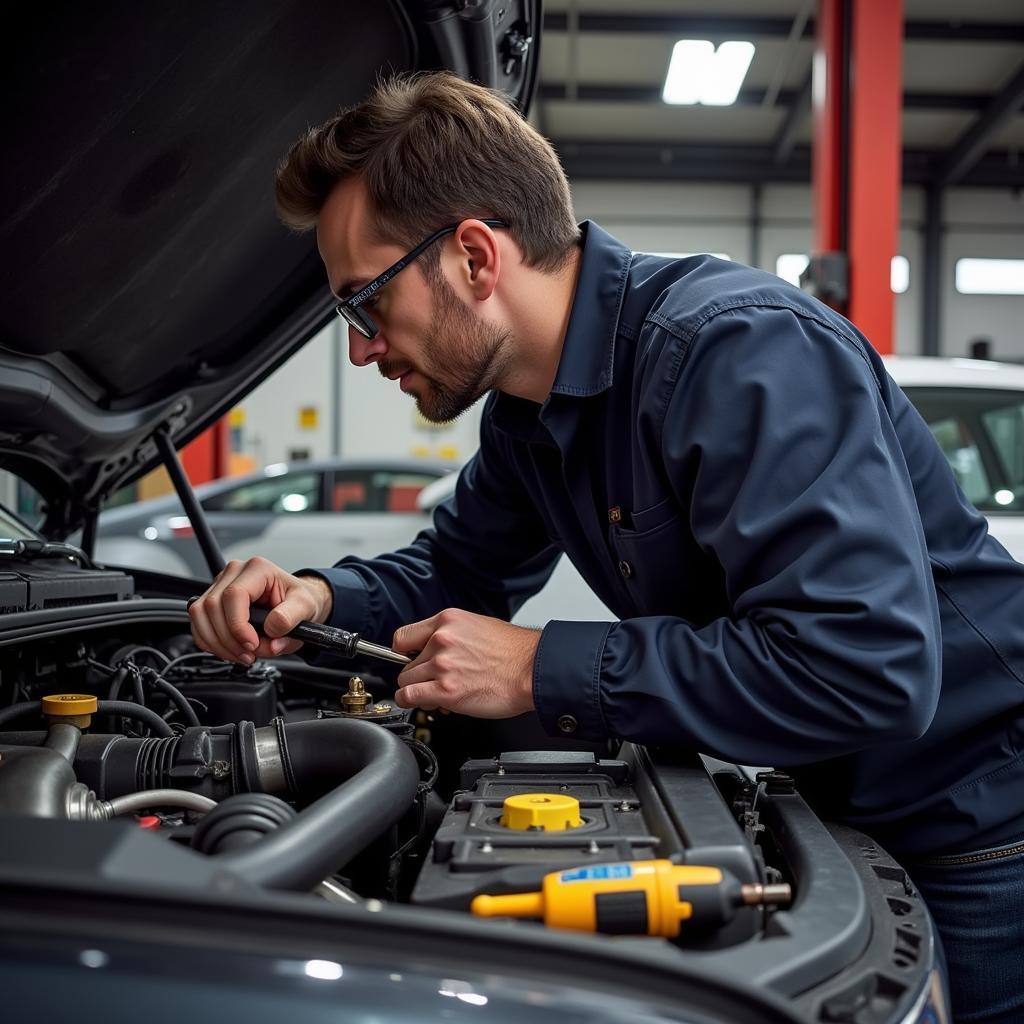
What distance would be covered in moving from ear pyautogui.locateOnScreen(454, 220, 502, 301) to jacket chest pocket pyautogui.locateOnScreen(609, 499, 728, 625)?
0.31 m

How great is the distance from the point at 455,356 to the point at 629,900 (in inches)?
28.0

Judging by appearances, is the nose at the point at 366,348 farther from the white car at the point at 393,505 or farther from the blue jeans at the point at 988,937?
the white car at the point at 393,505

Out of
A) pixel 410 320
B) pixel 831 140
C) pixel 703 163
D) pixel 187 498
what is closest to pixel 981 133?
pixel 703 163

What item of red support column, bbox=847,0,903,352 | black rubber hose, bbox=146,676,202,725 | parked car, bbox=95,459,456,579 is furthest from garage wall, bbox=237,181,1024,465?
black rubber hose, bbox=146,676,202,725

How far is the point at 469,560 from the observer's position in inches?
66.4

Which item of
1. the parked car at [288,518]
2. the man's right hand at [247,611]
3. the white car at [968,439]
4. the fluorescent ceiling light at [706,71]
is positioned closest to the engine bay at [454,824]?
the man's right hand at [247,611]

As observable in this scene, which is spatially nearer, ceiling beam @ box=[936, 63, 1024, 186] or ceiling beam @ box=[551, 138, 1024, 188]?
ceiling beam @ box=[936, 63, 1024, 186]

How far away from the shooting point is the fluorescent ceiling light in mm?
8141

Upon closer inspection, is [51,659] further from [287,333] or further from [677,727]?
[677,727]

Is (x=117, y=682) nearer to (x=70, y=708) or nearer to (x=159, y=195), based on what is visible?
(x=70, y=708)

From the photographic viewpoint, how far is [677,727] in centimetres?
99

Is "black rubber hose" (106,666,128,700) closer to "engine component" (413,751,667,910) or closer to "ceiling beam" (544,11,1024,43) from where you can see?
"engine component" (413,751,667,910)

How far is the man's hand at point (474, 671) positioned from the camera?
107 cm

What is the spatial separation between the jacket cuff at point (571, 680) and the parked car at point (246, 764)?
62 millimetres
